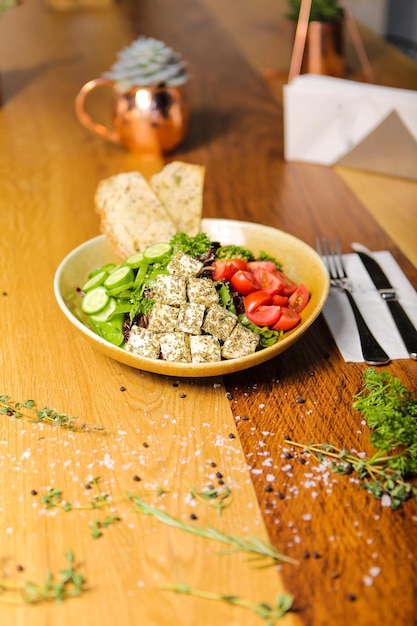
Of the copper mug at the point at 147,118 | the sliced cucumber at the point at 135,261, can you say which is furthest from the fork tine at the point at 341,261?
the copper mug at the point at 147,118

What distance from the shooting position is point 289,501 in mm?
1103

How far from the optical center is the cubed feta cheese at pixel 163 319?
129 cm

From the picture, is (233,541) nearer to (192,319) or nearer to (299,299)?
(192,319)

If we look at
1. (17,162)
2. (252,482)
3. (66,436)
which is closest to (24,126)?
(17,162)

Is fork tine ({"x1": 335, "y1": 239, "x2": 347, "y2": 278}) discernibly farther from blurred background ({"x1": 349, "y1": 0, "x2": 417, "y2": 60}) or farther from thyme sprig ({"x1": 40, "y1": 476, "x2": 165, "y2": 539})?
blurred background ({"x1": 349, "y1": 0, "x2": 417, "y2": 60})

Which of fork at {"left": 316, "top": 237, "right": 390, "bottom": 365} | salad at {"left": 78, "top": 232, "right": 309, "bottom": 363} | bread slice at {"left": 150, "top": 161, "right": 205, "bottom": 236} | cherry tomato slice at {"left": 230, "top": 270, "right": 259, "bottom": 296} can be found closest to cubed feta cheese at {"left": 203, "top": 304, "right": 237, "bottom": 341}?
salad at {"left": 78, "top": 232, "right": 309, "bottom": 363}

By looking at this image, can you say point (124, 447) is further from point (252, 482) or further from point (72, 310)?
point (72, 310)

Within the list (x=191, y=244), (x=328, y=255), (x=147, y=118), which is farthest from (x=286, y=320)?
(x=147, y=118)

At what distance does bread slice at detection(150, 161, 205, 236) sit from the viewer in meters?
1.74

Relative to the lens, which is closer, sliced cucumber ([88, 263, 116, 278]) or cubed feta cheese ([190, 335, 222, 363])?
cubed feta cheese ([190, 335, 222, 363])

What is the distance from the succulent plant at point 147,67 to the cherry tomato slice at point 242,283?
1.08m

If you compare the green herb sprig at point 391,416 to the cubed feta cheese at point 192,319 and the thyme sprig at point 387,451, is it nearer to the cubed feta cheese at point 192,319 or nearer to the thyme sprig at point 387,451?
the thyme sprig at point 387,451

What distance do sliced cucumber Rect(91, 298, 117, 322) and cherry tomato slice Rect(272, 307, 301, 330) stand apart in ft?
1.02

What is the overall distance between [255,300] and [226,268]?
90mm
